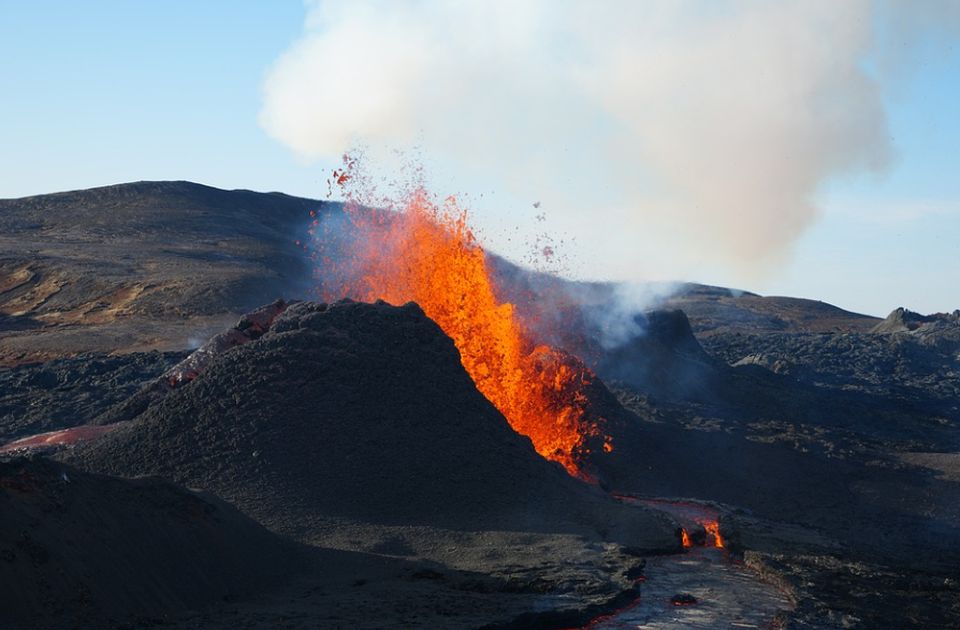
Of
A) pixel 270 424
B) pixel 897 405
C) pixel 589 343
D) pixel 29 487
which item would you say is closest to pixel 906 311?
pixel 897 405

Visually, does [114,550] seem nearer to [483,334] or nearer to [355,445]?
[355,445]

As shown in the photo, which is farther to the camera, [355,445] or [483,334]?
[483,334]

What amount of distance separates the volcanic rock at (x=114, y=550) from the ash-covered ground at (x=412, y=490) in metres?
0.04

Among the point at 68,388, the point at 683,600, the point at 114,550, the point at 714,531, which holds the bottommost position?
the point at 683,600

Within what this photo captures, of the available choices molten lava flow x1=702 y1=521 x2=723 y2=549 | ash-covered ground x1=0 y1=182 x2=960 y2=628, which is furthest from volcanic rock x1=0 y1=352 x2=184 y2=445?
molten lava flow x1=702 y1=521 x2=723 y2=549

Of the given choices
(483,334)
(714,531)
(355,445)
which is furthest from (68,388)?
(714,531)

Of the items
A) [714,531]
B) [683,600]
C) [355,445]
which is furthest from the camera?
[714,531]

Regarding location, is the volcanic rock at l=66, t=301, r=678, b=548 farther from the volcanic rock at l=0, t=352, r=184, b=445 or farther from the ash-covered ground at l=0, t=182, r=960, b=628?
the volcanic rock at l=0, t=352, r=184, b=445

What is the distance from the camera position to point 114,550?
15.0 metres

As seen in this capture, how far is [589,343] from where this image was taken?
45594 mm

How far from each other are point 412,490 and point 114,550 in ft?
23.6

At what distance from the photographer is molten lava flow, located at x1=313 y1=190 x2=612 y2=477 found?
99.0 ft

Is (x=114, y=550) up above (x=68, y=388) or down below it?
below

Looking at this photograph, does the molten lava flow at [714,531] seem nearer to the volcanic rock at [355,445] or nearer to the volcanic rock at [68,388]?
the volcanic rock at [355,445]
